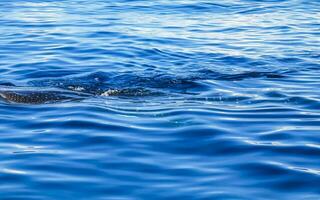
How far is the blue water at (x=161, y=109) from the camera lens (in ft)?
22.6

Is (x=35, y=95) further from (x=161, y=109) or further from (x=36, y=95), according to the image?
(x=161, y=109)

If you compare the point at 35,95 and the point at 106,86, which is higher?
the point at 35,95

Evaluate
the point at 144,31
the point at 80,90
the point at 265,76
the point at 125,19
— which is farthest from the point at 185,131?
the point at 125,19

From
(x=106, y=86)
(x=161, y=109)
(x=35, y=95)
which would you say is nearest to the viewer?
(x=161, y=109)

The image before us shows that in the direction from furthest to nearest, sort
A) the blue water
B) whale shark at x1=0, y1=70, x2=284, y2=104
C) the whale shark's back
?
whale shark at x1=0, y1=70, x2=284, y2=104
the whale shark's back
the blue water

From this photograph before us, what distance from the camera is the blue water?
6.89m

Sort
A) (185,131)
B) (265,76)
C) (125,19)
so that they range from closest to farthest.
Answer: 1. (185,131)
2. (265,76)
3. (125,19)

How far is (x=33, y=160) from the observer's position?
757 centimetres

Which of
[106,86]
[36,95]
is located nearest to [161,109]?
[36,95]

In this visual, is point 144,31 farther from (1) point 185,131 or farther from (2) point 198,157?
(2) point 198,157

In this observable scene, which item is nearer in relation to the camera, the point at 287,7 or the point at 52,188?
the point at 52,188

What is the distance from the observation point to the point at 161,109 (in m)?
9.91

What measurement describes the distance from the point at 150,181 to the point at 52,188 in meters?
0.91

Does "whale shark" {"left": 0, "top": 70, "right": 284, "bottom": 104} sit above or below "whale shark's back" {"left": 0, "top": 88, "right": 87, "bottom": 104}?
below
